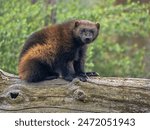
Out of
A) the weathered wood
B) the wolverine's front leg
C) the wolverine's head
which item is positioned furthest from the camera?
the wolverine's head

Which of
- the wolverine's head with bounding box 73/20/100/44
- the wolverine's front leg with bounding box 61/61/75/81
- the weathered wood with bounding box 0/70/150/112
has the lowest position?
the weathered wood with bounding box 0/70/150/112

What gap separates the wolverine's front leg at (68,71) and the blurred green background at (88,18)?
6.13 ft

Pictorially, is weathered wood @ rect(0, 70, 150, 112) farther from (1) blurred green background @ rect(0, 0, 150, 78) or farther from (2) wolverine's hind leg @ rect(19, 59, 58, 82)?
(1) blurred green background @ rect(0, 0, 150, 78)

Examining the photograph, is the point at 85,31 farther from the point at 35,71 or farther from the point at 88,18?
the point at 88,18

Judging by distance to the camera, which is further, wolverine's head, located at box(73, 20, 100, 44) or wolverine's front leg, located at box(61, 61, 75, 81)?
wolverine's head, located at box(73, 20, 100, 44)

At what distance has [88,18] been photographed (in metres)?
8.15

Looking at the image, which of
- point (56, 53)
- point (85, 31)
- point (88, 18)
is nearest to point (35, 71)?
point (56, 53)

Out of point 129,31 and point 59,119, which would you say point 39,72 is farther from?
point 129,31

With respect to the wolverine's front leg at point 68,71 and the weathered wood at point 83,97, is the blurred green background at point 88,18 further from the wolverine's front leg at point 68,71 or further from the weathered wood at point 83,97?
the weathered wood at point 83,97

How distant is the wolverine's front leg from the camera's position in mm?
5320

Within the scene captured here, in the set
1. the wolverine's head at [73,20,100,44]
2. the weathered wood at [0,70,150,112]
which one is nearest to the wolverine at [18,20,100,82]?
the wolverine's head at [73,20,100,44]

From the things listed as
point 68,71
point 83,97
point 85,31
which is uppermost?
point 85,31

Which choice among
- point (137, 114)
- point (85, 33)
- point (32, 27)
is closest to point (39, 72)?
point (85, 33)

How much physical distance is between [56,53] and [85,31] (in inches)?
15.2
